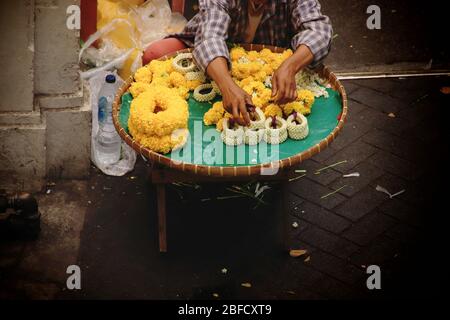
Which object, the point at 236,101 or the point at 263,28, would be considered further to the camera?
the point at 263,28

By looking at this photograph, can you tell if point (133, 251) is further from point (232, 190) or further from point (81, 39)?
point (81, 39)

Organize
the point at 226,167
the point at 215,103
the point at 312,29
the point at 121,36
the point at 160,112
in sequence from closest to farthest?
the point at 226,167 < the point at 160,112 < the point at 215,103 < the point at 312,29 < the point at 121,36

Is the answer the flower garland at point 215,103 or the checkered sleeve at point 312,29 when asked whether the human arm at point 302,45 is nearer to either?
the checkered sleeve at point 312,29

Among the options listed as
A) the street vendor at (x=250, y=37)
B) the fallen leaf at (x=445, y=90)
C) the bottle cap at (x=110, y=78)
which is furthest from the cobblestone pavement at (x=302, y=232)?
the street vendor at (x=250, y=37)

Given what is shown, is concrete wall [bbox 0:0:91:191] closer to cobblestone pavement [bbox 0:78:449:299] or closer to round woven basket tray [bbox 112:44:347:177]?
cobblestone pavement [bbox 0:78:449:299]

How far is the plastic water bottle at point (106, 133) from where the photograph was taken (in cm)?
511

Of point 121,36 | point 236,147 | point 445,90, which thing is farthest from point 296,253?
point 445,90

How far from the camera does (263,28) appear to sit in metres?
4.76

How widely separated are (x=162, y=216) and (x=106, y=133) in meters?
1.07

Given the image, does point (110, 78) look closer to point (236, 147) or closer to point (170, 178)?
point (170, 178)

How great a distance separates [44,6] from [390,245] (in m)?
3.03

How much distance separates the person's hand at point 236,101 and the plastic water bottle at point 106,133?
59.2 inches

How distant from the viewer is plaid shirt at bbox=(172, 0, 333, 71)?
166 inches

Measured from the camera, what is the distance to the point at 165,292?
4258 millimetres
